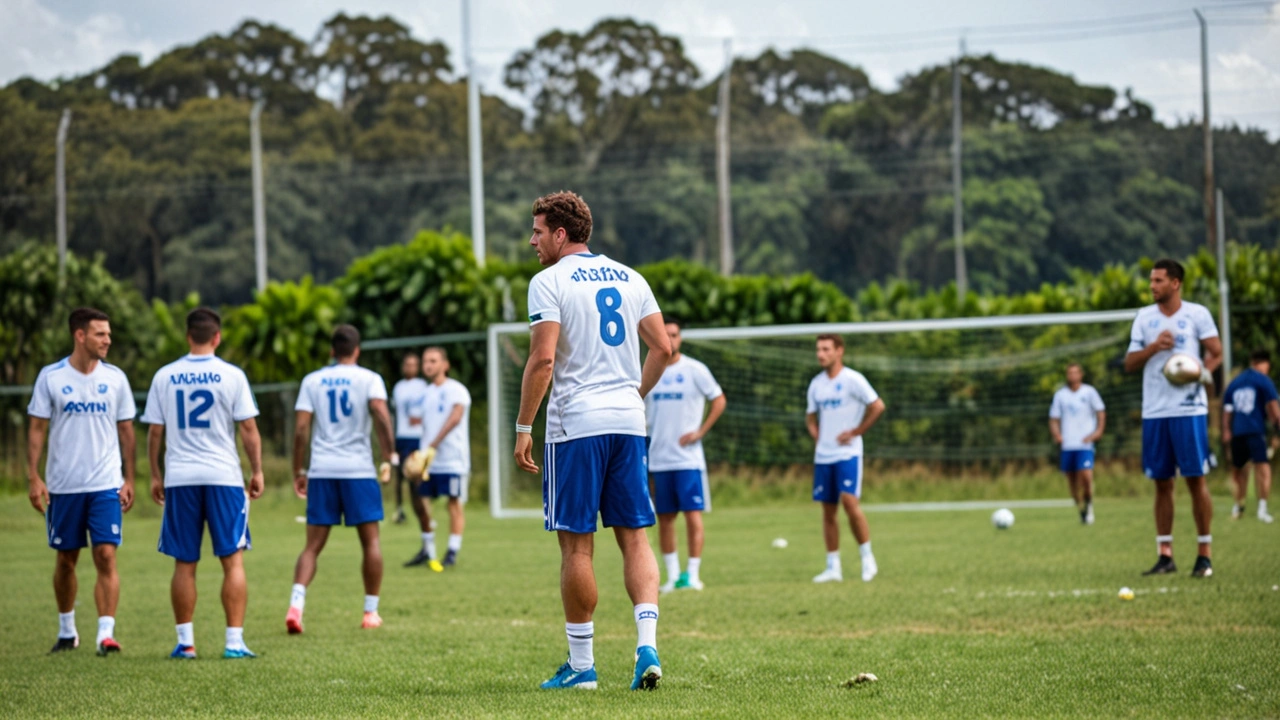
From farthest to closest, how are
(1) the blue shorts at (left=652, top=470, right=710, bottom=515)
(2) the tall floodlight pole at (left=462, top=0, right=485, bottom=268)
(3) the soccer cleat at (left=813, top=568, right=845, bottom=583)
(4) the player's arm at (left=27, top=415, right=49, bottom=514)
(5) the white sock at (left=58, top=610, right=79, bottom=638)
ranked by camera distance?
(2) the tall floodlight pole at (left=462, top=0, right=485, bottom=268), (3) the soccer cleat at (left=813, top=568, right=845, bottom=583), (1) the blue shorts at (left=652, top=470, right=710, bottom=515), (5) the white sock at (left=58, top=610, right=79, bottom=638), (4) the player's arm at (left=27, top=415, right=49, bottom=514)

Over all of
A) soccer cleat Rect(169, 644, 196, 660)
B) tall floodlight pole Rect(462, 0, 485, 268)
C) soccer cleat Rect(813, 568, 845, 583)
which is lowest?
soccer cleat Rect(813, 568, 845, 583)

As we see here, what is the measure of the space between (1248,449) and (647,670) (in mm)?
13946

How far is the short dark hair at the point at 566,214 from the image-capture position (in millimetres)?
6484

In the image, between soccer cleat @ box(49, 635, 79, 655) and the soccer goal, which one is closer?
soccer cleat @ box(49, 635, 79, 655)

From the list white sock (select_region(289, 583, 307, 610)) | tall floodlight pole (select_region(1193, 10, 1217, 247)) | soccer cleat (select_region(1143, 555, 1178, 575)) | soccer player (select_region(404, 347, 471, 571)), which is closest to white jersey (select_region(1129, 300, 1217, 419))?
soccer cleat (select_region(1143, 555, 1178, 575))

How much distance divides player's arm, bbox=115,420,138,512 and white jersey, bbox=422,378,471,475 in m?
6.08

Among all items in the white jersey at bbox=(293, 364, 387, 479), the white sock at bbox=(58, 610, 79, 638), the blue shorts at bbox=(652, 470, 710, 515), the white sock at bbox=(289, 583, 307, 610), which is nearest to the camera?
the white sock at bbox=(58, 610, 79, 638)

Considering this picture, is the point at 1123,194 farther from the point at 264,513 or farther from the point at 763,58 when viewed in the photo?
the point at 264,513

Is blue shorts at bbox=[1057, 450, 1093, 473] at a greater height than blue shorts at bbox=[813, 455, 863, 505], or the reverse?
blue shorts at bbox=[813, 455, 863, 505]

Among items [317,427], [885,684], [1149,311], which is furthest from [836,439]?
[885,684]

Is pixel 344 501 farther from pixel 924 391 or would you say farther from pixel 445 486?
pixel 924 391

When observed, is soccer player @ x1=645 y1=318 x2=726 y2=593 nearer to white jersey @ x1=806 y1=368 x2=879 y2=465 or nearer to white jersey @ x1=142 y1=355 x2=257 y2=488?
white jersey @ x1=806 y1=368 x2=879 y2=465

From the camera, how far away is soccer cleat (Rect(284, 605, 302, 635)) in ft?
31.7

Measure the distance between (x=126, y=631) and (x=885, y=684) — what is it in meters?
6.02
